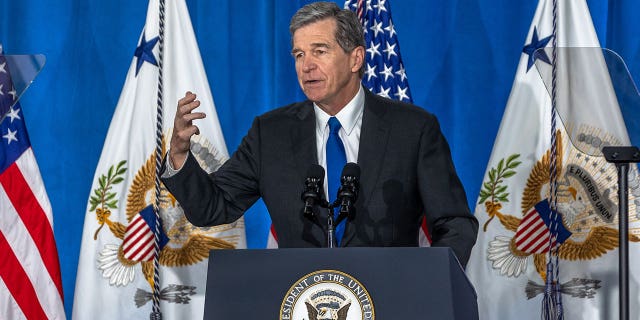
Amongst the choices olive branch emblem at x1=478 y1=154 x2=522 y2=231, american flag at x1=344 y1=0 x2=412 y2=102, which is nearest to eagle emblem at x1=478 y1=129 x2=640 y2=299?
olive branch emblem at x1=478 y1=154 x2=522 y2=231

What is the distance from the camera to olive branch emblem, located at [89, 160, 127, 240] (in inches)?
155

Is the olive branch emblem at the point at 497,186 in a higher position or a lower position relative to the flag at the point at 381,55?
lower

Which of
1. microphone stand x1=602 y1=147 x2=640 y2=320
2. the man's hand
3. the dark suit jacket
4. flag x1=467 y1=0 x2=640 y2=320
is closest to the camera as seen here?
the man's hand

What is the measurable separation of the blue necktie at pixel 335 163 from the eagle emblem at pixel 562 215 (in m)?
1.48

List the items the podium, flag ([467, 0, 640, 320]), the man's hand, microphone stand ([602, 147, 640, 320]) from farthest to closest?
flag ([467, 0, 640, 320]) < microphone stand ([602, 147, 640, 320]) < the man's hand < the podium

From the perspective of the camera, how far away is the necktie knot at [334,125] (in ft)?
8.64

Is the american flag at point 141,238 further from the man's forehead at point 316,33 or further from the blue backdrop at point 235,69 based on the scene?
the man's forehead at point 316,33

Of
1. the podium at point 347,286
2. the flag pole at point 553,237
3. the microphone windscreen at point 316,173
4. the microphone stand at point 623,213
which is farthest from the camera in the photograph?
the flag pole at point 553,237

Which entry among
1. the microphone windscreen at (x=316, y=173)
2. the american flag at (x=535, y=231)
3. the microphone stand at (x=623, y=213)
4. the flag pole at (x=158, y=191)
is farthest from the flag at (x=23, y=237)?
the microphone stand at (x=623, y=213)

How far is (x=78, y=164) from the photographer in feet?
14.8

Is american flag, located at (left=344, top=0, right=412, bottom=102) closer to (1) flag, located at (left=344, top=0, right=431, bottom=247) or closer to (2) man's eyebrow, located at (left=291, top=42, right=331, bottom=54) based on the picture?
(1) flag, located at (left=344, top=0, right=431, bottom=247)

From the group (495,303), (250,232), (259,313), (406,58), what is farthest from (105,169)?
(259,313)

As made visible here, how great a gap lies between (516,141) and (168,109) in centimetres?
169

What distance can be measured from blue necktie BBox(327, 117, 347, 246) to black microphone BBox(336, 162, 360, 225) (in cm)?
65
